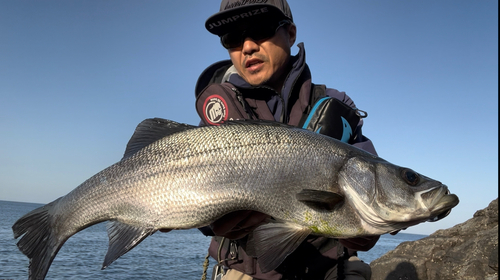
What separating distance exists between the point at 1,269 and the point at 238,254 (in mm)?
19640

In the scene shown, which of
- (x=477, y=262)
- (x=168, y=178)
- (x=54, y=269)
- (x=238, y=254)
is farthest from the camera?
(x=54, y=269)

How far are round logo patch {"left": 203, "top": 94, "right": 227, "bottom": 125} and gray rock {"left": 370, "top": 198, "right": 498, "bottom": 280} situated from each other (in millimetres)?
8471

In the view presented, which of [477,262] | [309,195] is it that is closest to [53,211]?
[309,195]

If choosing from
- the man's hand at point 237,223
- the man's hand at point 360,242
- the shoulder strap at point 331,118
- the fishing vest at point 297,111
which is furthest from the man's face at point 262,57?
the man's hand at point 360,242

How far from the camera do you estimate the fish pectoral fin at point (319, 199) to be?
2.41 m

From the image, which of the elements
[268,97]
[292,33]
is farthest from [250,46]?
[292,33]

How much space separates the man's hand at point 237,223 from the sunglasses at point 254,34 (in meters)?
1.99

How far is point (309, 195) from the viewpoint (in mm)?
2445

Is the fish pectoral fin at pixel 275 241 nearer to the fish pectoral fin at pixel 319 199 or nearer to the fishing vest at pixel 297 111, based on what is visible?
the fish pectoral fin at pixel 319 199

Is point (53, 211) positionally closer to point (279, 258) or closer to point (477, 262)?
point (279, 258)

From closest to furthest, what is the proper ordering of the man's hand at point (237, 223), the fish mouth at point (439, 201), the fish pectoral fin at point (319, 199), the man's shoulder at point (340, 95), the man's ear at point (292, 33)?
the fish mouth at point (439, 201)
the fish pectoral fin at point (319, 199)
the man's hand at point (237, 223)
the man's shoulder at point (340, 95)
the man's ear at point (292, 33)

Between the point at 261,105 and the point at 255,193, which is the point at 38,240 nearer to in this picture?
the point at 255,193

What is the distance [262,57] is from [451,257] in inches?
397

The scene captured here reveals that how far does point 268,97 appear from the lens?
3.86m
